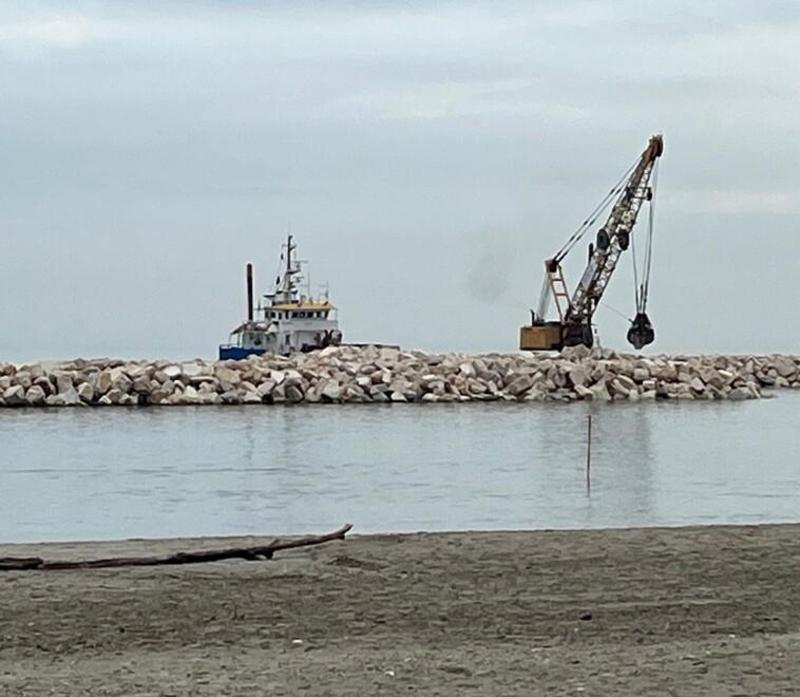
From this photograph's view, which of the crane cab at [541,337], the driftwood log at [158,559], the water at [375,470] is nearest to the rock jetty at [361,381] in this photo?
the water at [375,470]

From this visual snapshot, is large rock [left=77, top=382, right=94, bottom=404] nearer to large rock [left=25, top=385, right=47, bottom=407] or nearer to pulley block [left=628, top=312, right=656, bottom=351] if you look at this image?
large rock [left=25, top=385, right=47, bottom=407]

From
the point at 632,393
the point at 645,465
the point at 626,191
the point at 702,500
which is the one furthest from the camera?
the point at 626,191

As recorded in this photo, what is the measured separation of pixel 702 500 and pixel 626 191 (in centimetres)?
4138

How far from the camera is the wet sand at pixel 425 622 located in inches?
222

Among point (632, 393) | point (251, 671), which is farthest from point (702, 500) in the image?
point (632, 393)

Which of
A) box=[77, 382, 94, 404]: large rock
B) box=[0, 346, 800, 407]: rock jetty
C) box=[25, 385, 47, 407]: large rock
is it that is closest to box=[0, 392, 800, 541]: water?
box=[77, 382, 94, 404]: large rock

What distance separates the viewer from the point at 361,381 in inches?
1358

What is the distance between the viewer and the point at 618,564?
338 inches

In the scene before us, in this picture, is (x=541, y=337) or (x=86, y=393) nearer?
(x=86, y=393)

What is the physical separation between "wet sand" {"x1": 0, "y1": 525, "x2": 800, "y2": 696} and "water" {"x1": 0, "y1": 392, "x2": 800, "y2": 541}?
12.0 feet

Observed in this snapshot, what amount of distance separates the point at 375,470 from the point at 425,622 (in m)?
11.7

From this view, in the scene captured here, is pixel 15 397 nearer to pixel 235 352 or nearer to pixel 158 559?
pixel 235 352

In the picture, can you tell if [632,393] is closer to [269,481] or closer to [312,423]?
[312,423]

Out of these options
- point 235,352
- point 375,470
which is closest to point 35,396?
point 375,470
